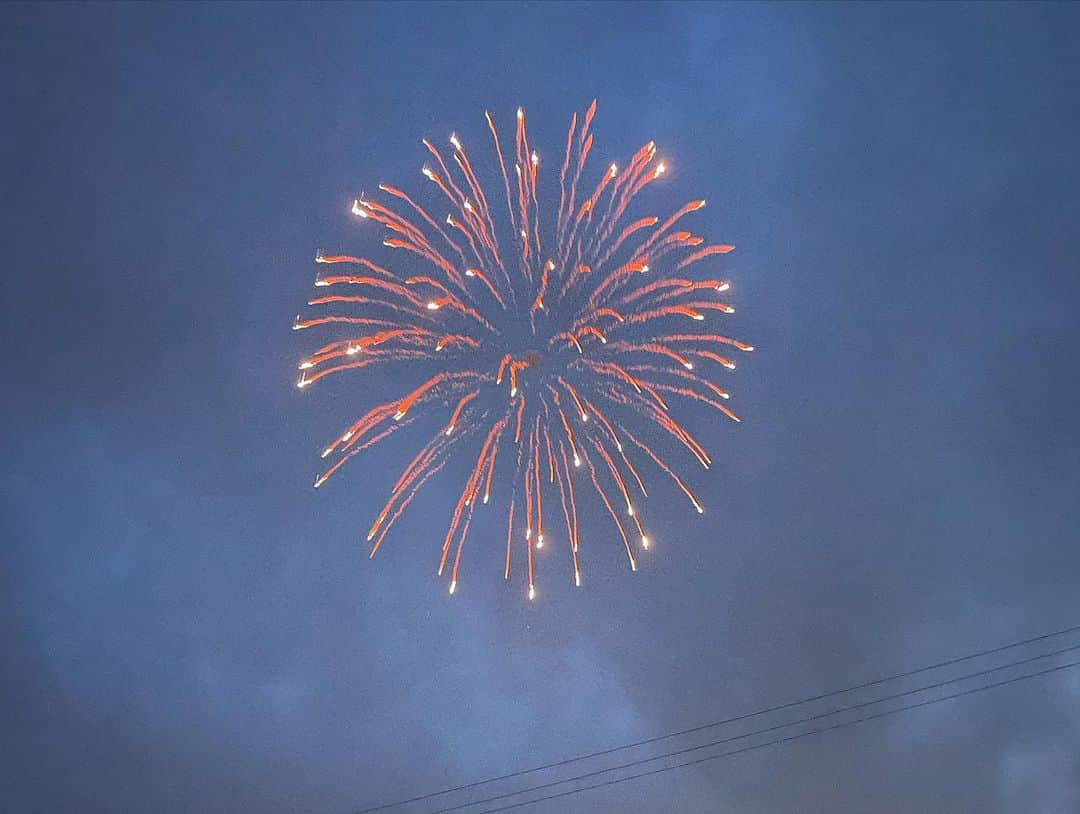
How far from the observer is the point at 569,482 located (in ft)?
108

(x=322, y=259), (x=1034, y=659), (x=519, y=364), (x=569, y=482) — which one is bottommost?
(x=1034, y=659)

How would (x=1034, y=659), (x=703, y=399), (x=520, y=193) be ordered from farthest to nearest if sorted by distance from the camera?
(x=1034, y=659) → (x=703, y=399) → (x=520, y=193)

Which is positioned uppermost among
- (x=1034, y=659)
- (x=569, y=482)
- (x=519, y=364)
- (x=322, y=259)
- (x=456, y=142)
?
(x=456, y=142)

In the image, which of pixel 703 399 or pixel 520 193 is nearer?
pixel 520 193

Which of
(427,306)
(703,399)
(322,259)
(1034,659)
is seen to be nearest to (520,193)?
(427,306)

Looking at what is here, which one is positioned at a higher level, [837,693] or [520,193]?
[520,193]

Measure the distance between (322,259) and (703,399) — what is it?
15386 mm

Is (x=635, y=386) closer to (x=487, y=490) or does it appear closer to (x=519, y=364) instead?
(x=519, y=364)

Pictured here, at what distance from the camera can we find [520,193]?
1227 inches

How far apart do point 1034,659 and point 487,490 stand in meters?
28.5

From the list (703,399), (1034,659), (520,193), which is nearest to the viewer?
(520,193)

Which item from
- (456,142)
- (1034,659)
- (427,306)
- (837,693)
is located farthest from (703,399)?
(1034,659)

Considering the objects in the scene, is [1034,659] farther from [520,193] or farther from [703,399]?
[520,193]

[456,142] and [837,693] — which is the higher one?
[456,142]
